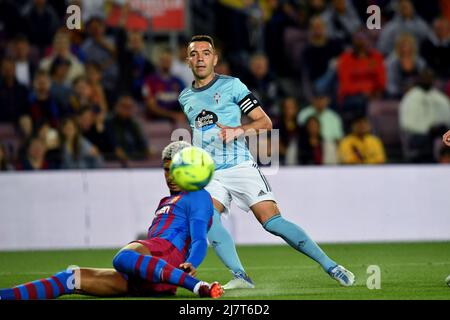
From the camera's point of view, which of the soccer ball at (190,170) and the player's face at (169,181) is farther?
the player's face at (169,181)

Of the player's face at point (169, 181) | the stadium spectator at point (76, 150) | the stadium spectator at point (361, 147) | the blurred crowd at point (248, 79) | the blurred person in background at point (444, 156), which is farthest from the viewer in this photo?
the blurred crowd at point (248, 79)

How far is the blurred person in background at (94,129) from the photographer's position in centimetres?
1672

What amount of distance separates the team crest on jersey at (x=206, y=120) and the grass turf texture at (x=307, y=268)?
62.6 inches

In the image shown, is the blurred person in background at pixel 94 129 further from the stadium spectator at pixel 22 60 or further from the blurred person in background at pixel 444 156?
the blurred person in background at pixel 444 156

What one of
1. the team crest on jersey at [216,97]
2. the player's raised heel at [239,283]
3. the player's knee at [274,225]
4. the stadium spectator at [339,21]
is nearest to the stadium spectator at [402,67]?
the stadium spectator at [339,21]

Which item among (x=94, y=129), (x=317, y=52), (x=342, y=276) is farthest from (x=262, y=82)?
(x=342, y=276)

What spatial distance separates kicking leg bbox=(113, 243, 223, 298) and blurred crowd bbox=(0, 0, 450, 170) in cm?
813

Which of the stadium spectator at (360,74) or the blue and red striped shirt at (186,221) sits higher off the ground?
the stadium spectator at (360,74)

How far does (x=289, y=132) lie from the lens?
16.8 metres

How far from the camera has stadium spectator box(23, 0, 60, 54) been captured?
61.5ft

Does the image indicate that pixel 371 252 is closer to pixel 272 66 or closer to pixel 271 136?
pixel 271 136

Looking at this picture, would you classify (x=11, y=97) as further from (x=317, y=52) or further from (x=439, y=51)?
(x=439, y=51)

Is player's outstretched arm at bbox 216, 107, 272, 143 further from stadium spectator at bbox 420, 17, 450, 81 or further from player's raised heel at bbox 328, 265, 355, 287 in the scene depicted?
stadium spectator at bbox 420, 17, 450, 81

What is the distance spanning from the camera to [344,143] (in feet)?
54.5
